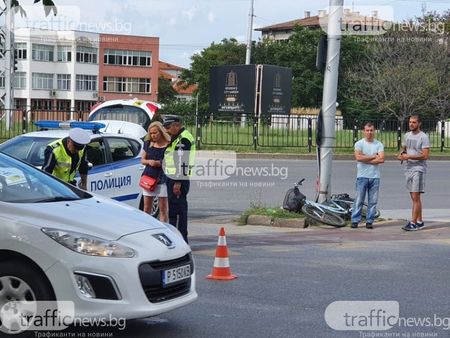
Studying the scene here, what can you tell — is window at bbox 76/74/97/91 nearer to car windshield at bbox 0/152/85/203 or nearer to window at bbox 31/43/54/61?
window at bbox 31/43/54/61

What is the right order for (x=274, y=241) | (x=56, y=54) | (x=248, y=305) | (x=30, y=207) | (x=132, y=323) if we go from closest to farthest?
(x=30, y=207), (x=132, y=323), (x=248, y=305), (x=274, y=241), (x=56, y=54)

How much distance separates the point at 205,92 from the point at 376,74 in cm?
3215

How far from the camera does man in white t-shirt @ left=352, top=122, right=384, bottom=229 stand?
12.1m

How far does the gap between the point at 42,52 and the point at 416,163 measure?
82783 millimetres

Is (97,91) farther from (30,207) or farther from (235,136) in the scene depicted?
(30,207)

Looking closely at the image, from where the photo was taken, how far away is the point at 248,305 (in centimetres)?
694

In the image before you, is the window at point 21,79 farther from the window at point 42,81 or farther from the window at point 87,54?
the window at point 87,54

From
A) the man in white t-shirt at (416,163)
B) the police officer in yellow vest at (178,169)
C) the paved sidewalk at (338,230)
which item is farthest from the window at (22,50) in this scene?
the police officer in yellow vest at (178,169)

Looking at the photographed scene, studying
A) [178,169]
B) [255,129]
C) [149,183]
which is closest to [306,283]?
[178,169]

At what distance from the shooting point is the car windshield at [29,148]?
1127 centimetres

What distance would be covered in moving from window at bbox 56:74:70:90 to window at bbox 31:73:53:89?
2.85 feet

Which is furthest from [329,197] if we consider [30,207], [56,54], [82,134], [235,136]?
[56,54]

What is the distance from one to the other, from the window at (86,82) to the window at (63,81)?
4.23 ft

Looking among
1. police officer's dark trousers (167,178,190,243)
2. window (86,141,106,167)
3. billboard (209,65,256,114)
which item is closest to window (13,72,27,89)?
billboard (209,65,256,114)
